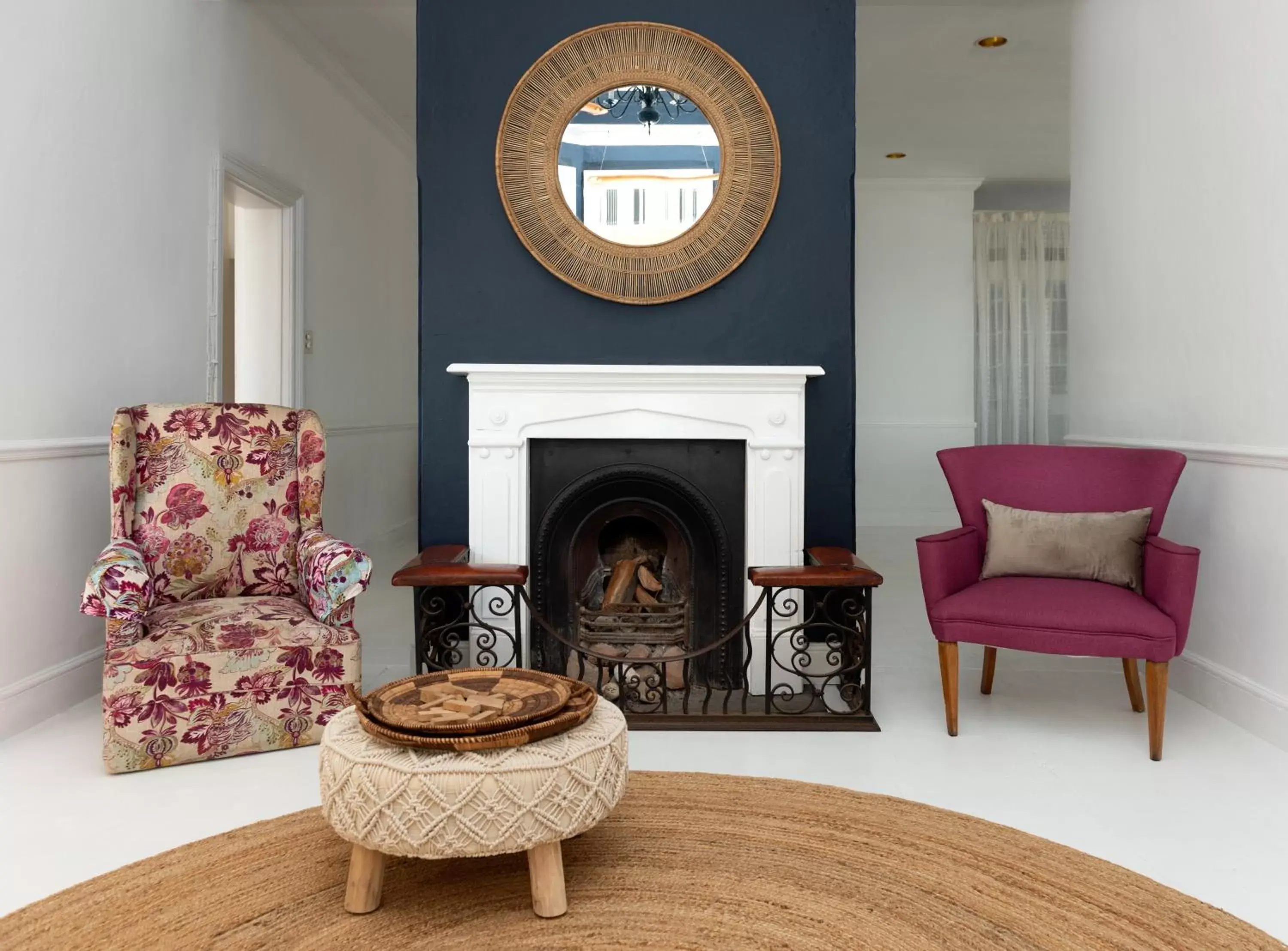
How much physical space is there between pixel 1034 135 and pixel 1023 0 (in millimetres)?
2597

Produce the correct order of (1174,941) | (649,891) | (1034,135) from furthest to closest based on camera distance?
(1034,135) → (649,891) → (1174,941)

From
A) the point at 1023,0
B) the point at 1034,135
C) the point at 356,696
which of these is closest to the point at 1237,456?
the point at 1023,0

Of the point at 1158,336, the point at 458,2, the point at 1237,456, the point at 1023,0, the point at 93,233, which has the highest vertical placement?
the point at 1023,0

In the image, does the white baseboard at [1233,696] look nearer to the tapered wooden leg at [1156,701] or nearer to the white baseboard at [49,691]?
the tapered wooden leg at [1156,701]

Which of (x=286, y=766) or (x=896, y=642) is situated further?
(x=896, y=642)

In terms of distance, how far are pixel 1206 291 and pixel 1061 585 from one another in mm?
1149

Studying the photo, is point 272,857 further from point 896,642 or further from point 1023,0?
point 1023,0

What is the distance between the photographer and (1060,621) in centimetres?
282

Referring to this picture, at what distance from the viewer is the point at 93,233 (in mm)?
3361

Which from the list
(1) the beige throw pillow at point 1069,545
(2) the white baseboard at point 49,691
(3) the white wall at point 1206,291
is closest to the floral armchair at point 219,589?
(2) the white baseboard at point 49,691

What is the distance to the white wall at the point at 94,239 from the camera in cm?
300

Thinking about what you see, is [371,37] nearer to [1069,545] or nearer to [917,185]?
[1069,545]

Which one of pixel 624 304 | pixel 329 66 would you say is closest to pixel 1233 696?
pixel 624 304

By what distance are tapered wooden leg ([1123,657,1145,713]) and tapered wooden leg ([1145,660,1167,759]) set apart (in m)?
0.46
